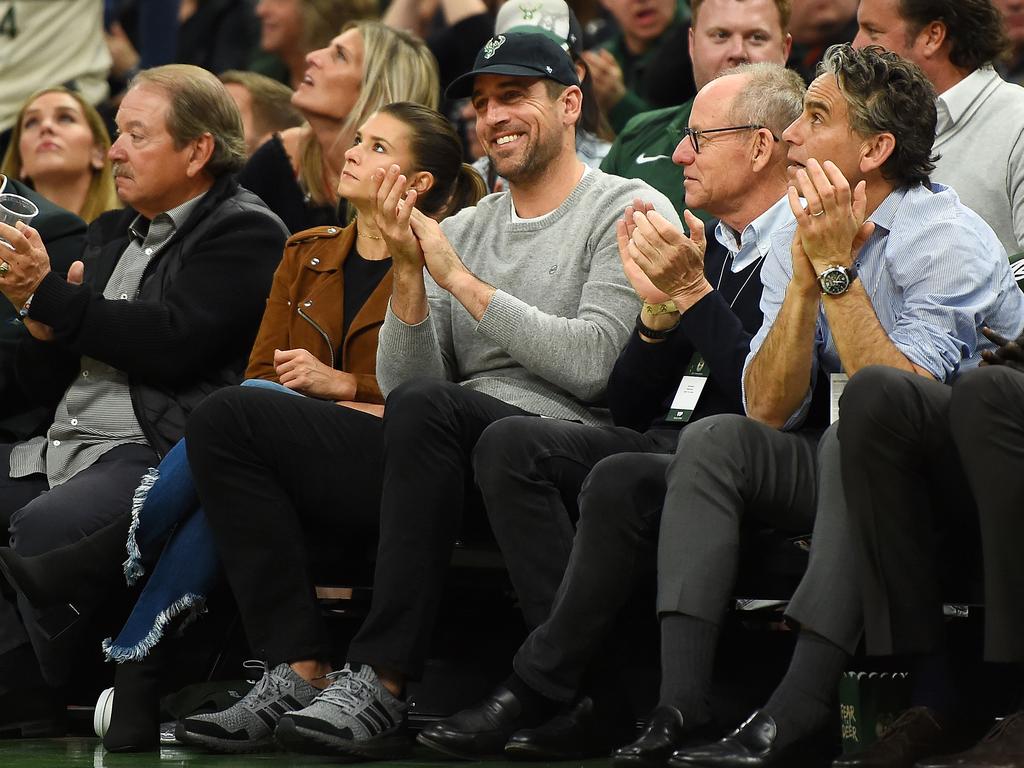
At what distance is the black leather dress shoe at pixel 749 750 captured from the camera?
3008mm

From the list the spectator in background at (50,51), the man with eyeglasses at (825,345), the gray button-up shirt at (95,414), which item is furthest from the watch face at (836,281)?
the spectator in background at (50,51)

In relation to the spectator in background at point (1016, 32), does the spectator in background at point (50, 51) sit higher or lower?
lower

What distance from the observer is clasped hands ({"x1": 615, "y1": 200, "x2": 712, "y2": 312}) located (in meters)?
3.61

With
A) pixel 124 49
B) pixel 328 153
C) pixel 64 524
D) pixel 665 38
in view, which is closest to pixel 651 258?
pixel 64 524

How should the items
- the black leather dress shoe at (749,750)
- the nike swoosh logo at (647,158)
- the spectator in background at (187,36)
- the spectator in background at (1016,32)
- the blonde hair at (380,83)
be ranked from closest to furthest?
the black leather dress shoe at (749,750), the nike swoosh logo at (647,158), the blonde hair at (380,83), the spectator in background at (1016,32), the spectator in background at (187,36)

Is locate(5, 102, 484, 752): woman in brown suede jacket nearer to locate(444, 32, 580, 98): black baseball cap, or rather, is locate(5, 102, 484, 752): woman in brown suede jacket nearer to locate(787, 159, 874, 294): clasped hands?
locate(444, 32, 580, 98): black baseball cap

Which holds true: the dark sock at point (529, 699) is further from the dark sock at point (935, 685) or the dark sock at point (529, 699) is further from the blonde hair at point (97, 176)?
the blonde hair at point (97, 176)

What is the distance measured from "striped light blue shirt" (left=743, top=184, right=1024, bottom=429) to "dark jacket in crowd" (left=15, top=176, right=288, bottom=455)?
1597 mm

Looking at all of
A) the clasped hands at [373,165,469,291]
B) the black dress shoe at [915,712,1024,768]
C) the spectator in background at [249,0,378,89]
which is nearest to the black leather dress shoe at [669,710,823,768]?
the black dress shoe at [915,712,1024,768]

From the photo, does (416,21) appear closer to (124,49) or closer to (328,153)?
(124,49)

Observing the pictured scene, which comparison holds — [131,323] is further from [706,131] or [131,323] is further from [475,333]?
[706,131]

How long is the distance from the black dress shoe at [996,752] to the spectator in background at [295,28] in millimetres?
4784

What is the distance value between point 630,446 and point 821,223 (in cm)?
70

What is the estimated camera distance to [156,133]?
4809 millimetres
